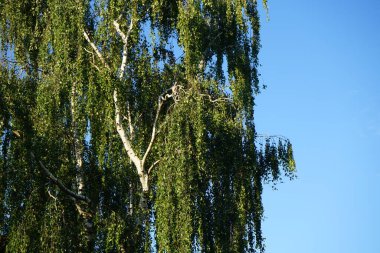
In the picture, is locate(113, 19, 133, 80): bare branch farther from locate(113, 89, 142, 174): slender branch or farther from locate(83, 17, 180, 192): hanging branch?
locate(113, 89, 142, 174): slender branch

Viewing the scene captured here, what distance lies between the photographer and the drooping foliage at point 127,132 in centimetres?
1023

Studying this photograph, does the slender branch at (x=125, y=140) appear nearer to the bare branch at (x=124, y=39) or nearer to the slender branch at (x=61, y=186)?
the bare branch at (x=124, y=39)

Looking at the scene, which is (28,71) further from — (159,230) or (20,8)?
(159,230)

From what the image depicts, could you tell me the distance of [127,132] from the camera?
42.5 ft

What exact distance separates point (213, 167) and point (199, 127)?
40.8 inches

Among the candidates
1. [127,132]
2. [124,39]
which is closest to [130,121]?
[127,132]

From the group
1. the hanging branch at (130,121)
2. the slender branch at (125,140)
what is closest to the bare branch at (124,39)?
the hanging branch at (130,121)

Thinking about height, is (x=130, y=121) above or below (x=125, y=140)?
above

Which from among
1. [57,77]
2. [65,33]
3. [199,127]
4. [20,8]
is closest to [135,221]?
[199,127]

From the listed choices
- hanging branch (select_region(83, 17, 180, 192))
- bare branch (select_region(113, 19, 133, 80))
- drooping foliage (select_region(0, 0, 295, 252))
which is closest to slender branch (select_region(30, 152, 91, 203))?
drooping foliage (select_region(0, 0, 295, 252))

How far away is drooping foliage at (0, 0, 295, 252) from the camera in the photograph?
10227 mm

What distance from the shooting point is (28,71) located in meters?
13.1

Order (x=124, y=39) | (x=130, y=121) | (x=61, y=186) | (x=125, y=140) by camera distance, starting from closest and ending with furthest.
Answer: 1. (x=61, y=186)
2. (x=125, y=140)
3. (x=130, y=121)
4. (x=124, y=39)

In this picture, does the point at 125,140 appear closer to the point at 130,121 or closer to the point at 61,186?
the point at 130,121
